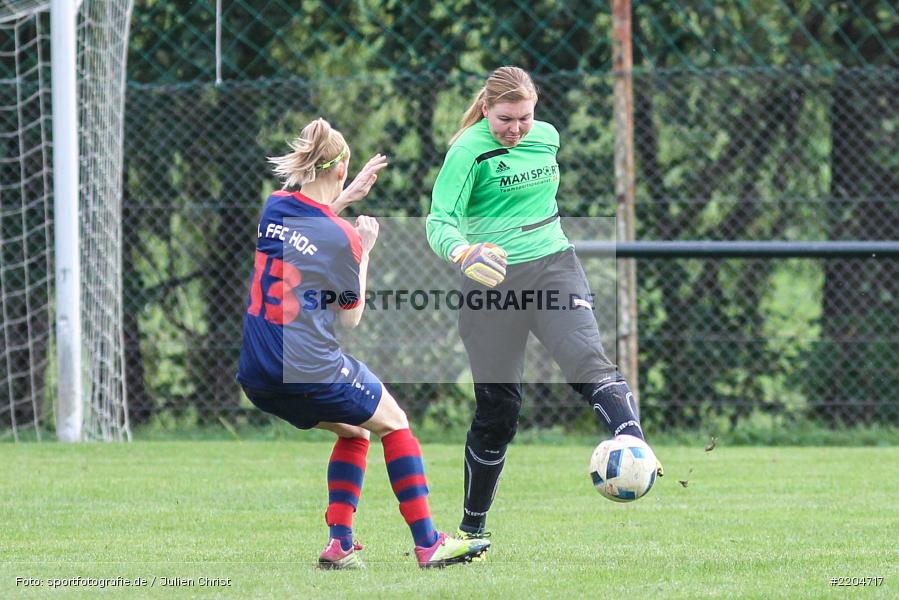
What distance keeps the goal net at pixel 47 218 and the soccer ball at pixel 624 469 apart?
229 inches

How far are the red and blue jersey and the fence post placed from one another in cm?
512

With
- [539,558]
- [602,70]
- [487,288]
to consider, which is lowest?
[539,558]

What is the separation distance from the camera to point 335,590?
423 centimetres

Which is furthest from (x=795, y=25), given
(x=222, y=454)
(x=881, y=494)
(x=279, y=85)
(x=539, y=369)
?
(x=222, y=454)

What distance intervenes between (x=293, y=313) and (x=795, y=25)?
275 inches

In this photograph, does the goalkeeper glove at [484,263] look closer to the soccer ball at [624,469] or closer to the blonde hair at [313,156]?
the blonde hair at [313,156]

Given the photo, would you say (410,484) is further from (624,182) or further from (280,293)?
(624,182)

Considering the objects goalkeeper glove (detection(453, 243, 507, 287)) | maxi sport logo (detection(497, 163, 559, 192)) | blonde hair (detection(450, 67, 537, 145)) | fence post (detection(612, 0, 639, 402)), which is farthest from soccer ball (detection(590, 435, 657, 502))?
fence post (detection(612, 0, 639, 402))

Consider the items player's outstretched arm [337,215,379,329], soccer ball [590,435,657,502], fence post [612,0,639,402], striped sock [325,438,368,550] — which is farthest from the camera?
fence post [612,0,639,402]

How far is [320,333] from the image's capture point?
4.68m

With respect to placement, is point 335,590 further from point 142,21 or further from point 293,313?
point 142,21

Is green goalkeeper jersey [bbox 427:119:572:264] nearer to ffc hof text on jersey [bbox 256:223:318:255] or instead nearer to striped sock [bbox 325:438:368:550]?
ffc hof text on jersey [bbox 256:223:318:255]

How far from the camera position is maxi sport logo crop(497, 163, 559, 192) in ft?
16.9

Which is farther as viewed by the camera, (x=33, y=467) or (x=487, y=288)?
(x=33, y=467)
